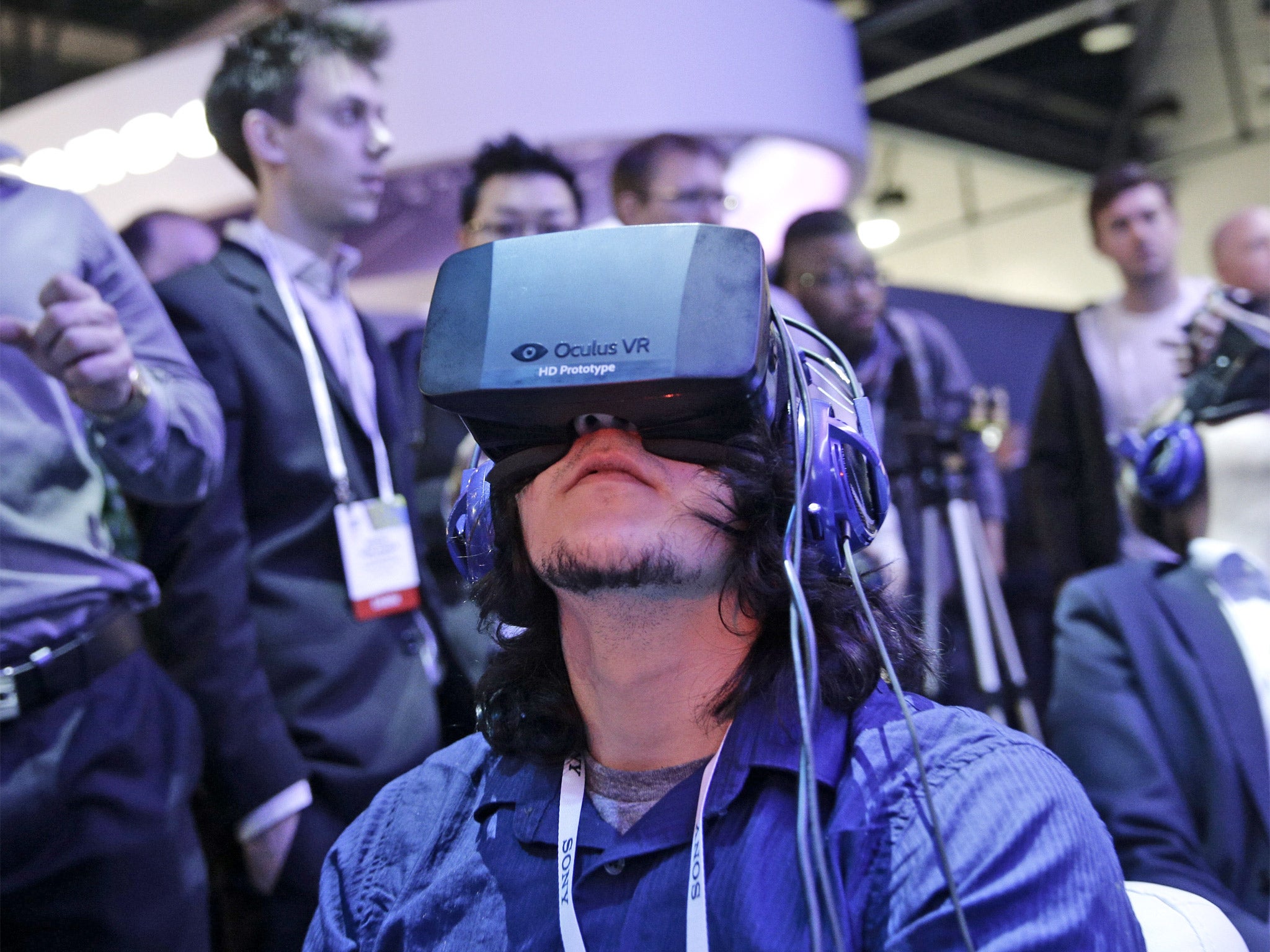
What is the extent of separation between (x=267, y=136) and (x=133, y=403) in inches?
32.6

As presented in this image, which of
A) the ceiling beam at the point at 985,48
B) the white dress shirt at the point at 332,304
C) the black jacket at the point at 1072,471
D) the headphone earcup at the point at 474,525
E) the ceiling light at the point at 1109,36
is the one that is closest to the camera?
the headphone earcup at the point at 474,525

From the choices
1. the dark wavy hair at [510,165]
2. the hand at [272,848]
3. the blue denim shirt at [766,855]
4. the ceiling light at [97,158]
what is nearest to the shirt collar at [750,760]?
the blue denim shirt at [766,855]

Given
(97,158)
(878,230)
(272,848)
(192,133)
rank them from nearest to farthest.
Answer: (272,848) → (192,133) → (97,158) → (878,230)

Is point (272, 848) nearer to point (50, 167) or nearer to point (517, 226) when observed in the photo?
point (517, 226)

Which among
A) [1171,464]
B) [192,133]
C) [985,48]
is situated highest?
[985,48]

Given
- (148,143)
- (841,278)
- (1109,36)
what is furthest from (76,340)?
(1109,36)

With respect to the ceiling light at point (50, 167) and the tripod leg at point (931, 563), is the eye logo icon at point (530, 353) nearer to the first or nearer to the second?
the tripod leg at point (931, 563)

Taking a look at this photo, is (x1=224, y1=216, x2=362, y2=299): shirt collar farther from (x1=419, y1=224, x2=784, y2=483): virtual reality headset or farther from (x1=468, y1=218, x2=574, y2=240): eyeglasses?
(x1=419, y1=224, x2=784, y2=483): virtual reality headset

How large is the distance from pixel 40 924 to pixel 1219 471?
189cm

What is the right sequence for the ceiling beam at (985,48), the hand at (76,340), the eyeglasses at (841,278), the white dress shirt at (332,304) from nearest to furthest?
1. the hand at (76,340)
2. the white dress shirt at (332,304)
3. the eyeglasses at (841,278)
4. the ceiling beam at (985,48)

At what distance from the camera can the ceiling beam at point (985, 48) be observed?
7797 mm

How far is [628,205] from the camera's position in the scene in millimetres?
2742

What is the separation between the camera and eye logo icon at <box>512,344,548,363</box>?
0.93 meters

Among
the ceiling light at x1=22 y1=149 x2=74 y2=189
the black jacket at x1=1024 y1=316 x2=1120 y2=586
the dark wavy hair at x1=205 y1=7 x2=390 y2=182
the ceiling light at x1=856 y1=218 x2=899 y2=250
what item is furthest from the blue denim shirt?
the ceiling light at x1=856 y1=218 x2=899 y2=250
